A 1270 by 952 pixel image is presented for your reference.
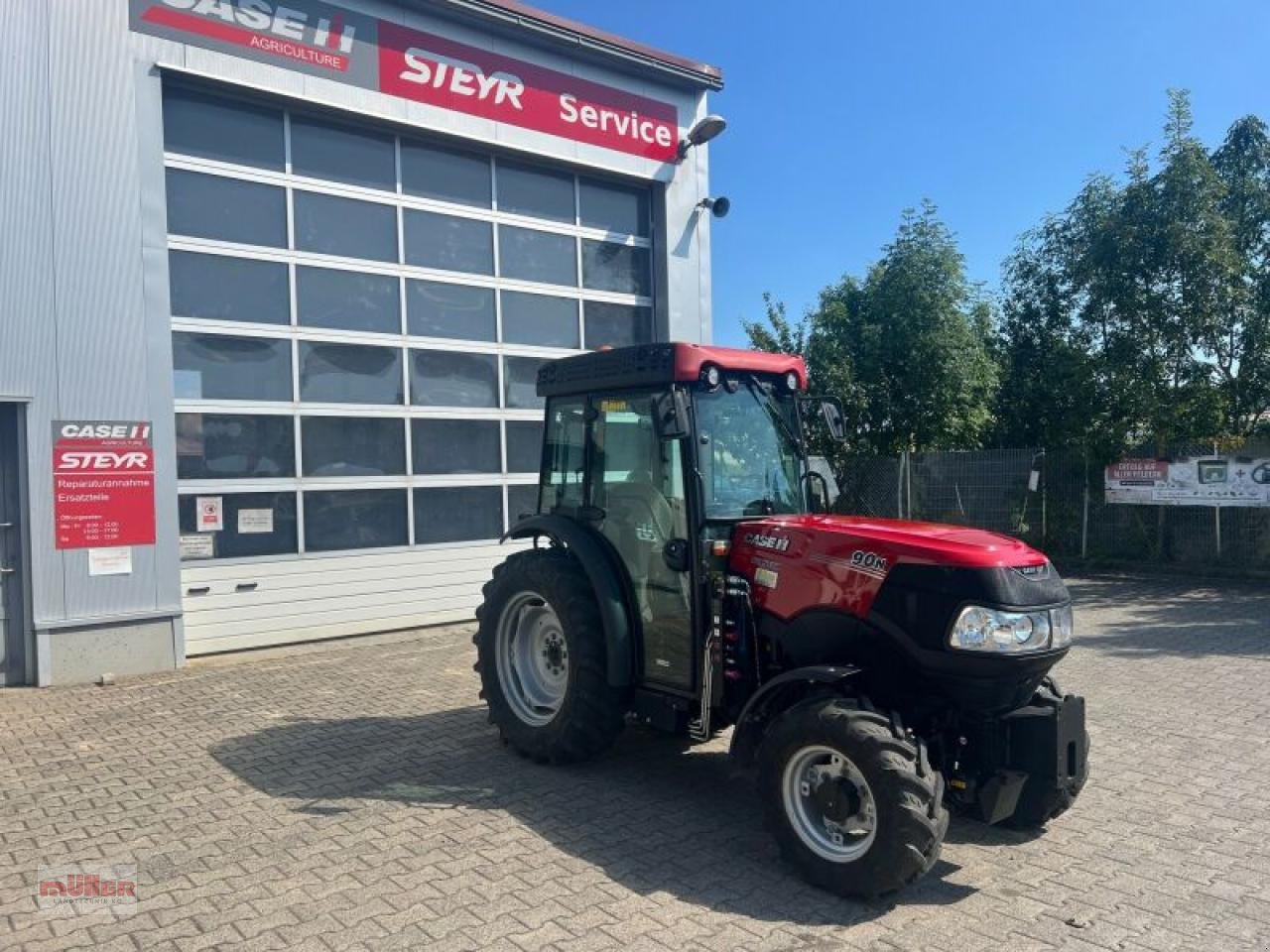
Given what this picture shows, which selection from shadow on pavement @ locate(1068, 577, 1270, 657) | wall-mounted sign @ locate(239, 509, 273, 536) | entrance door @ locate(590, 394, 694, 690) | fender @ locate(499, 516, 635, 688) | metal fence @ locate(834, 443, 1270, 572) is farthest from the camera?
metal fence @ locate(834, 443, 1270, 572)

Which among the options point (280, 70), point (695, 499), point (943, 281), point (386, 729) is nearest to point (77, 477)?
point (386, 729)

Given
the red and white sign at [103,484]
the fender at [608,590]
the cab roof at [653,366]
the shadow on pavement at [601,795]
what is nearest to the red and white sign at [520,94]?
the red and white sign at [103,484]

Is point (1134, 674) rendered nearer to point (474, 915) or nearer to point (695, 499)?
point (695, 499)

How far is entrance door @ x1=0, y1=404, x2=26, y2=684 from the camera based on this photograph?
7727 mm

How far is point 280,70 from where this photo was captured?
9.23m

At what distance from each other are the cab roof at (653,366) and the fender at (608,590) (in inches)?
32.9

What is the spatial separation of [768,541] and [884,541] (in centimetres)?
60

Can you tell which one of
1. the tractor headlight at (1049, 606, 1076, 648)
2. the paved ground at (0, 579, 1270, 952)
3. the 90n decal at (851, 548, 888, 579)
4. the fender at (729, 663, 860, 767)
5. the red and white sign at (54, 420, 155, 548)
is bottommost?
the paved ground at (0, 579, 1270, 952)

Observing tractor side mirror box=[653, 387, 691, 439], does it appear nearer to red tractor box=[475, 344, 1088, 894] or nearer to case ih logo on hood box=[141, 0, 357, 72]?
red tractor box=[475, 344, 1088, 894]

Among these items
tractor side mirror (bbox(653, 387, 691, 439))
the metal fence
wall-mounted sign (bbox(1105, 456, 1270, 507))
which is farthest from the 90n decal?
wall-mounted sign (bbox(1105, 456, 1270, 507))

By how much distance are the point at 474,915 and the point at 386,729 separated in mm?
2870

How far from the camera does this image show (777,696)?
4344 millimetres

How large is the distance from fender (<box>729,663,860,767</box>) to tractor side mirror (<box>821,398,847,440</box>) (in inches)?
59.3

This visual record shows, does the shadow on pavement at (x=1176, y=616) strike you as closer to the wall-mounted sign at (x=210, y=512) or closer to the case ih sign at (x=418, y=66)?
the case ih sign at (x=418, y=66)
